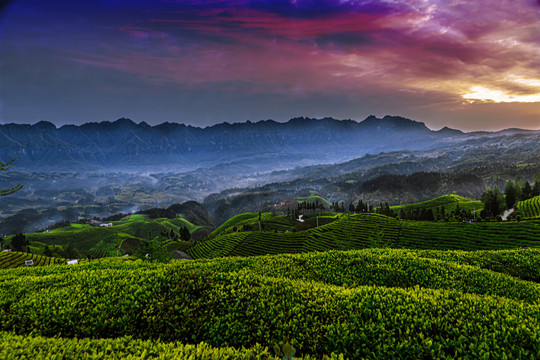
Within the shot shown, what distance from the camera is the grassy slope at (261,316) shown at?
6172 millimetres

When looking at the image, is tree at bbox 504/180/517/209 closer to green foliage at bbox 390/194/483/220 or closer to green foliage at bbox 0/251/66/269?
green foliage at bbox 390/194/483/220

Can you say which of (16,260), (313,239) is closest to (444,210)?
(313,239)

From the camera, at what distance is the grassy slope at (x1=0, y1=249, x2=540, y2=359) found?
20.2 ft

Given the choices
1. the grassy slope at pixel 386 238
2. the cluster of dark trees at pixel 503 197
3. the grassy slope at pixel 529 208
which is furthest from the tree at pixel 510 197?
the grassy slope at pixel 386 238

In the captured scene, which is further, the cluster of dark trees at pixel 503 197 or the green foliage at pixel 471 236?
the cluster of dark trees at pixel 503 197

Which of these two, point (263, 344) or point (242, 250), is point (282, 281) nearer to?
point (263, 344)

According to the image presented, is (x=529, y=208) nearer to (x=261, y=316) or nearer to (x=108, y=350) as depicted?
(x=261, y=316)

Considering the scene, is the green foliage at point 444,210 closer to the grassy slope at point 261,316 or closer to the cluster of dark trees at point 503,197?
the cluster of dark trees at point 503,197

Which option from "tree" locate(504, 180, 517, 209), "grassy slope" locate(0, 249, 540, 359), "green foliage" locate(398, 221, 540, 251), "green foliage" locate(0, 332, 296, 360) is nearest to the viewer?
"green foliage" locate(0, 332, 296, 360)

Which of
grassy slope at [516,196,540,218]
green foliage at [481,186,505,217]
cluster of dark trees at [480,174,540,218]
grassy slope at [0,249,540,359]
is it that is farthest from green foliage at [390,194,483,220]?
grassy slope at [0,249,540,359]

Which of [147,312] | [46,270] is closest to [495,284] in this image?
[147,312]

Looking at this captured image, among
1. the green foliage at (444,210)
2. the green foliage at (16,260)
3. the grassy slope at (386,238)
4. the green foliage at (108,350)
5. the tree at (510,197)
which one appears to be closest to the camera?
the green foliage at (108,350)

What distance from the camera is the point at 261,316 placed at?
748 cm

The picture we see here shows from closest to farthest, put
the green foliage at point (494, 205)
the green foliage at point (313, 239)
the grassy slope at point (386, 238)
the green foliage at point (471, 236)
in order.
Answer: the green foliage at point (471, 236) → the grassy slope at point (386, 238) → the green foliage at point (313, 239) → the green foliage at point (494, 205)
